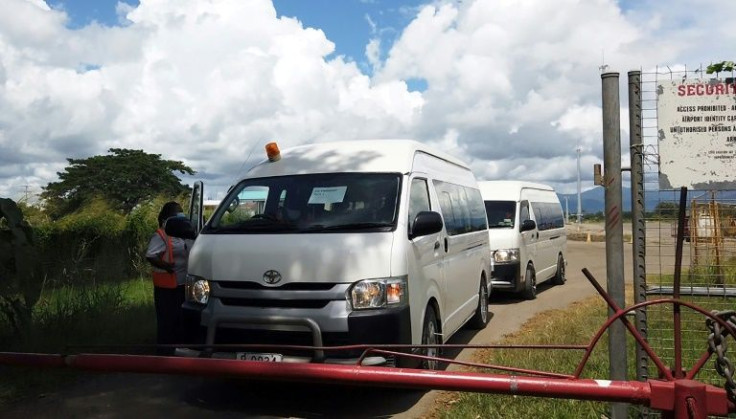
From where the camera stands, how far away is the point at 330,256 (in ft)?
15.9

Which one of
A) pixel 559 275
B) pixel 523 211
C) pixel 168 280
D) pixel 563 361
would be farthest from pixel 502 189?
pixel 168 280

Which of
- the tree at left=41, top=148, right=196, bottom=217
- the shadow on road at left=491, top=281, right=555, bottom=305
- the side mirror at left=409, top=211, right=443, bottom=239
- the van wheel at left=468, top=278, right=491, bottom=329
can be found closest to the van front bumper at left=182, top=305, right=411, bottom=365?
the side mirror at left=409, top=211, right=443, bottom=239

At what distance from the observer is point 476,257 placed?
816 cm

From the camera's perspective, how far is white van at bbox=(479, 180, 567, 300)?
11.0 meters

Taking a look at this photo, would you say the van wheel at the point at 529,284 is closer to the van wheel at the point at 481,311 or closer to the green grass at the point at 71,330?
the van wheel at the point at 481,311

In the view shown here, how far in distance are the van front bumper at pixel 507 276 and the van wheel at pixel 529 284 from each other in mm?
448

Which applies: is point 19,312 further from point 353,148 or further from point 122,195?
point 122,195

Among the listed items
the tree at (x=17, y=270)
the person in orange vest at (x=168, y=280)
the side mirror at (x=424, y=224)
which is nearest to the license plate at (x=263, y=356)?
the side mirror at (x=424, y=224)

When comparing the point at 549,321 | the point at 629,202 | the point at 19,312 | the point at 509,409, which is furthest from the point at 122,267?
Answer: the point at 629,202

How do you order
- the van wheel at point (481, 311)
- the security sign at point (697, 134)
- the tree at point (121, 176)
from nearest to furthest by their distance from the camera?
1. the security sign at point (697, 134)
2. the van wheel at point (481, 311)
3. the tree at point (121, 176)

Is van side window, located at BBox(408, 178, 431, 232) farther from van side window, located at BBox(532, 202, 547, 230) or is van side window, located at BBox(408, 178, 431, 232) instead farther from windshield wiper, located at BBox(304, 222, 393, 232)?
van side window, located at BBox(532, 202, 547, 230)

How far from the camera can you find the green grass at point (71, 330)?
5.98 meters

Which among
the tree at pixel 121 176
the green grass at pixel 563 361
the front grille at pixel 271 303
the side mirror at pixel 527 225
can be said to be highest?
the tree at pixel 121 176

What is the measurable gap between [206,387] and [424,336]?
218 centimetres
